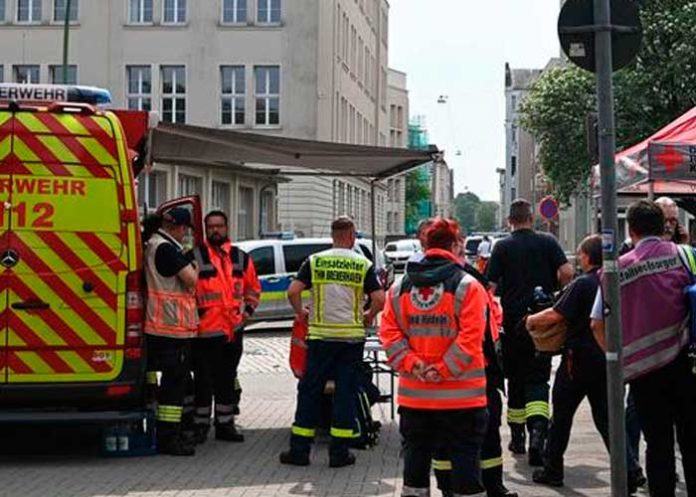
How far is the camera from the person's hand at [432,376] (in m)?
6.59

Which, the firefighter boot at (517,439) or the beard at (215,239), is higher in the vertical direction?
the beard at (215,239)

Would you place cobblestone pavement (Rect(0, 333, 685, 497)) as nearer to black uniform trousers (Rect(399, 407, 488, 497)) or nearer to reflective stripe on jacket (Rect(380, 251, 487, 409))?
black uniform trousers (Rect(399, 407, 488, 497))

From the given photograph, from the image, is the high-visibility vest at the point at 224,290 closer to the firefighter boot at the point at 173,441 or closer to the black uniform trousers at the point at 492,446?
the firefighter boot at the point at 173,441

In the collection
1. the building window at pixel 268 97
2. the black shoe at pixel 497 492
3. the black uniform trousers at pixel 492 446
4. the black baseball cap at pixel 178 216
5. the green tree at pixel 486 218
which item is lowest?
the black shoe at pixel 497 492

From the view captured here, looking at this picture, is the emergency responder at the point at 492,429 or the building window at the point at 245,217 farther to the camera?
the building window at the point at 245,217

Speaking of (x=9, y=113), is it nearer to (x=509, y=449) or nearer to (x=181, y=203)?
(x=181, y=203)

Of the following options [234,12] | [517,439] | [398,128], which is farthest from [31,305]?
[398,128]

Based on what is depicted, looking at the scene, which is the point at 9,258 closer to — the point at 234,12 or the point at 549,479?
the point at 549,479

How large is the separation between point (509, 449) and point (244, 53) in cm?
4393

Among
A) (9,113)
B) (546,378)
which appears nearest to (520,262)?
(546,378)

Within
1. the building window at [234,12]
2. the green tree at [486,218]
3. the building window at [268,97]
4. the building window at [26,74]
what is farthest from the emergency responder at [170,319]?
the green tree at [486,218]

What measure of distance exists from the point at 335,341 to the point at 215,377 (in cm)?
154

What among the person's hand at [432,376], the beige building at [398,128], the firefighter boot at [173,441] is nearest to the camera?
the person's hand at [432,376]

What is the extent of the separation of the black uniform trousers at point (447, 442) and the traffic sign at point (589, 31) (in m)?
2.02
